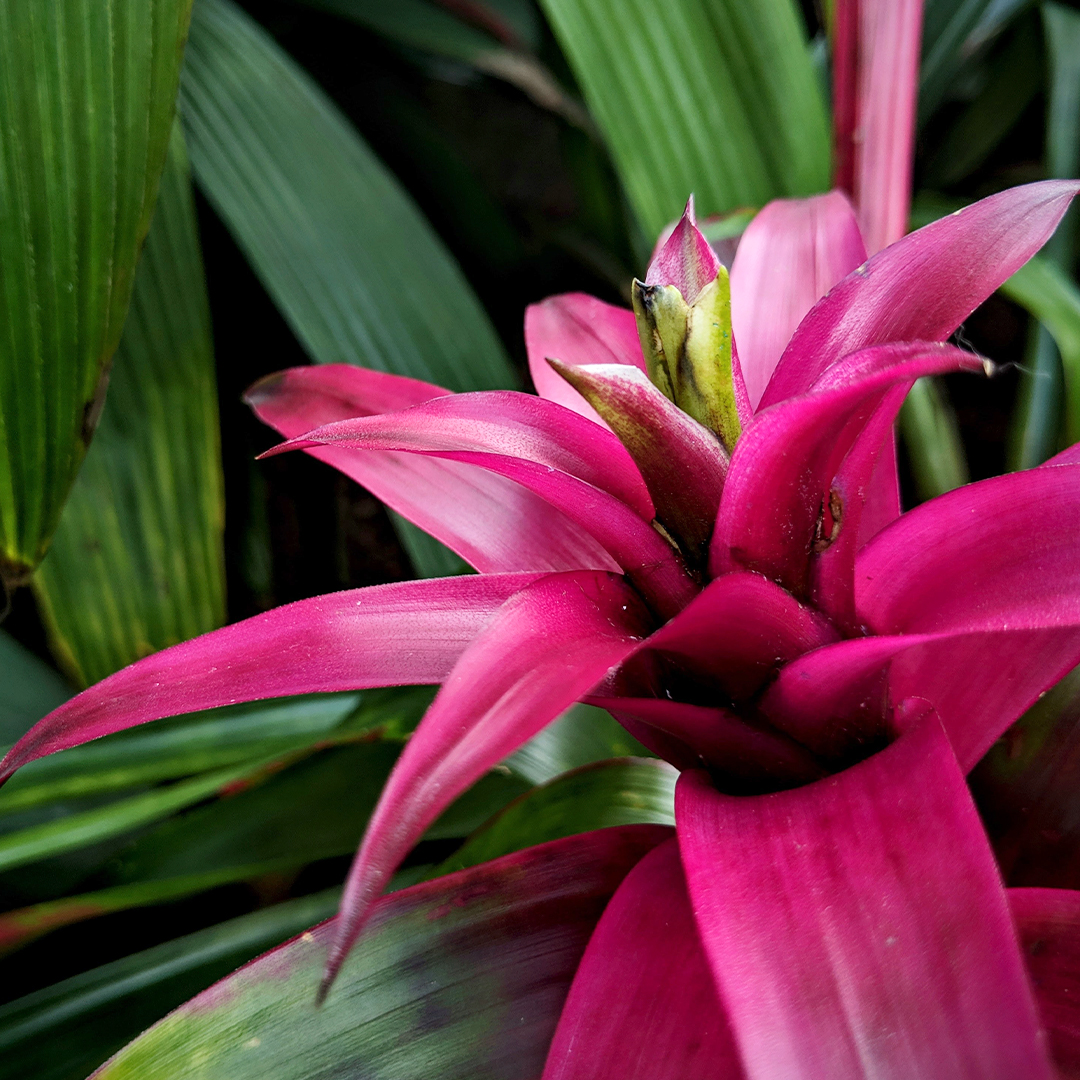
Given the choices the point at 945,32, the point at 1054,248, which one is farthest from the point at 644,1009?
the point at 945,32

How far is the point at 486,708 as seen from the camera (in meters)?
0.22

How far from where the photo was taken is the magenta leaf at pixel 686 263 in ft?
0.96

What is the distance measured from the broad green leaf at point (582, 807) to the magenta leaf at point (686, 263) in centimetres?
25

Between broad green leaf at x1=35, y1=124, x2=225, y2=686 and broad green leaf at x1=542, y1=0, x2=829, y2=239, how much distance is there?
35 cm

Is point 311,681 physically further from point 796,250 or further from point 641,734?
point 796,250

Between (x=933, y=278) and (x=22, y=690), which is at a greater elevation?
(x=933, y=278)

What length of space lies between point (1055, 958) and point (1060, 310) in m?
0.48

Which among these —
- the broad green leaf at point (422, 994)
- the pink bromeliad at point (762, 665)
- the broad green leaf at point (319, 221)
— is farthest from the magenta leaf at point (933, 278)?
the broad green leaf at point (319, 221)

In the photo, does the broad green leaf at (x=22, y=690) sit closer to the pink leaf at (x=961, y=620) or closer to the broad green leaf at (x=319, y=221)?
the broad green leaf at (x=319, y=221)

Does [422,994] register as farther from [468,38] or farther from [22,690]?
[468,38]

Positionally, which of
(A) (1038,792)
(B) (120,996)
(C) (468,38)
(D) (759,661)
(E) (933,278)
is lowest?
(B) (120,996)

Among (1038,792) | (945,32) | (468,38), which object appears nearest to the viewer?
(1038,792)

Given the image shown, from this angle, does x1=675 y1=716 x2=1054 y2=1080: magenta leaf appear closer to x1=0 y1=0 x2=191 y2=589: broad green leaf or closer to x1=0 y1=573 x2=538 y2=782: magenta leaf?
x1=0 y1=573 x2=538 y2=782: magenta leaf

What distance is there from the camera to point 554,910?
1.03 ft
